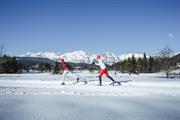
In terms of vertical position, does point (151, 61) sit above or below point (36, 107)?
above

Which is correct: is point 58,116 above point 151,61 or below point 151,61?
below

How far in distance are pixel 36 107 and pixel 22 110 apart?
561 mm

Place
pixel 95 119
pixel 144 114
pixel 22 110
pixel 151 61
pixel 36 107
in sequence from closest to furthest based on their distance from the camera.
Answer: pixel 95 119
pixel 144 114
pixel 22 110
pixel 36 107
pixel 151 61

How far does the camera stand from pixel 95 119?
5930 mm

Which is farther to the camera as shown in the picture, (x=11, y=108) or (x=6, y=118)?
(x=11, y=108)

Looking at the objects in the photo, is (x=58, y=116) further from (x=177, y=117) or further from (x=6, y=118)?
(x=177, y=117)

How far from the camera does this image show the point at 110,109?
7.30 metres

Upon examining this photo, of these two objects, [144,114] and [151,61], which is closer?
[144,114]

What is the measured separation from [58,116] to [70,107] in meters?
1.37

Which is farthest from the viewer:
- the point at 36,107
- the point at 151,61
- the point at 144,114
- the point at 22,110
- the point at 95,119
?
the point at 151,61

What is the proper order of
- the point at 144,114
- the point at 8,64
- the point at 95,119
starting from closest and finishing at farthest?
the point at 95,119, the point at 144,114, the point at 8,64

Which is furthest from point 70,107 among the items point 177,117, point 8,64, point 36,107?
point 8,64

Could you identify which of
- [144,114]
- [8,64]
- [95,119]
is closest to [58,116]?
[95,119]

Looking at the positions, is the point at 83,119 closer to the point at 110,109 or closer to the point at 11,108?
the point at 110,109
